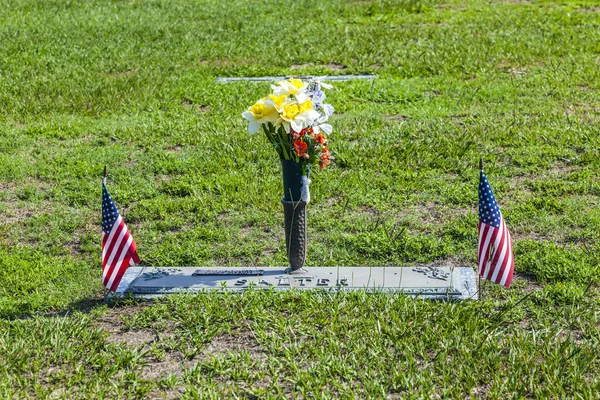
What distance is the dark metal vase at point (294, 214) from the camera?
233 inches

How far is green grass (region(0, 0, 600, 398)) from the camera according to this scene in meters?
4.98

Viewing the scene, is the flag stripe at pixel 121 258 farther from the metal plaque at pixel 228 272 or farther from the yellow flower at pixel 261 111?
the yellow flower at pixel 261 111

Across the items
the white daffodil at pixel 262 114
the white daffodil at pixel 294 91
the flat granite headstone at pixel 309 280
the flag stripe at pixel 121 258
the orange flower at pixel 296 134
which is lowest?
the flat granite headstone at pixel 309 280

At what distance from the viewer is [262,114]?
573 centimetres

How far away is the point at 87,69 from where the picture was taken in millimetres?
11867

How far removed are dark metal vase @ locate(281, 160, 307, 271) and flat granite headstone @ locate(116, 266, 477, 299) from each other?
0.41 ft

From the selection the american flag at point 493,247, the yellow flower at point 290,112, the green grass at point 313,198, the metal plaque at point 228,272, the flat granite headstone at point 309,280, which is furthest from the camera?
the metal plaque at point 228,272

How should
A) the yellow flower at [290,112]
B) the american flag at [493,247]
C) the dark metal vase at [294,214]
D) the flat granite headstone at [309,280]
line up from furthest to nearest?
the dark metal vase at [294,214] → the flat granite headstone at [309,280] → the yellow flower at [290,112] → the american flag at [493,247]

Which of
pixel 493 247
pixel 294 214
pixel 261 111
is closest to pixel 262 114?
pixel 261 111

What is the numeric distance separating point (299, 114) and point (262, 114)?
25cm

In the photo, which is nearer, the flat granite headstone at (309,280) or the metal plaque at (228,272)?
the flat granite headstone at (309,280)

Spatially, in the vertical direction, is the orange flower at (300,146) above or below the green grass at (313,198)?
above

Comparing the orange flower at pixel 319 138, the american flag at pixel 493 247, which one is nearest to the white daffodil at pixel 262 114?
the orange flower at pixel 319 138

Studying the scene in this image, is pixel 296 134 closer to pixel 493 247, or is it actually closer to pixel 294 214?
pixel 294 214
